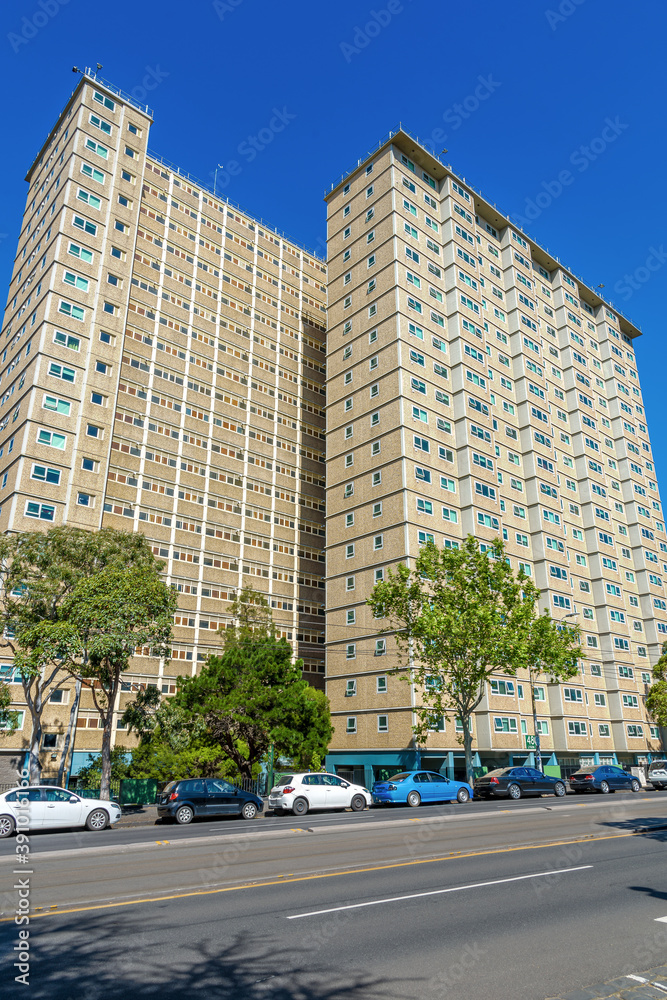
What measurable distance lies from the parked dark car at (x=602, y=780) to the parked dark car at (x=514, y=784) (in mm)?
3663

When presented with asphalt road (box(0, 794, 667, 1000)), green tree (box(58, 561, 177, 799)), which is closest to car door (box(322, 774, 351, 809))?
green tree (box(58, 561, 177, 799))

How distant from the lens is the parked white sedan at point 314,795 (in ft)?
85.6

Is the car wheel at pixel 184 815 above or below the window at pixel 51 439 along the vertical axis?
below

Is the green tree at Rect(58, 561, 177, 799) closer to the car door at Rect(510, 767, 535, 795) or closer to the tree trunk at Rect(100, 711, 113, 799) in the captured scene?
the tree trunk at Rect(100, 711, 113, 799)

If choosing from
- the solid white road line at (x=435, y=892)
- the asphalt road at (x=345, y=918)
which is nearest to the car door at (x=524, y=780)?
the asphalt road at (x=345, y=918)

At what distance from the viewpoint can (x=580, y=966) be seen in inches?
266

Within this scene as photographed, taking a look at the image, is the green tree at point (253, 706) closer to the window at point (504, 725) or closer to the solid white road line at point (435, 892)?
A: the window at point (504, 725)

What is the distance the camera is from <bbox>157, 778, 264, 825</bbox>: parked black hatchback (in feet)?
77.7

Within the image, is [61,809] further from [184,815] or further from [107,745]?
[107,745]

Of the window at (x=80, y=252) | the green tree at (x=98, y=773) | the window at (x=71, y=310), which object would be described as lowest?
the green tree at (x=98, y=773)

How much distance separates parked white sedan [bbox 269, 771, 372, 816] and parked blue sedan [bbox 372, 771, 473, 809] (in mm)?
876

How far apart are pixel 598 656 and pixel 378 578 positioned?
28.4 m

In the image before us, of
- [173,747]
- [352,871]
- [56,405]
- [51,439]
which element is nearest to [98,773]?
[173,747]

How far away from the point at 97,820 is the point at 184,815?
308cm
